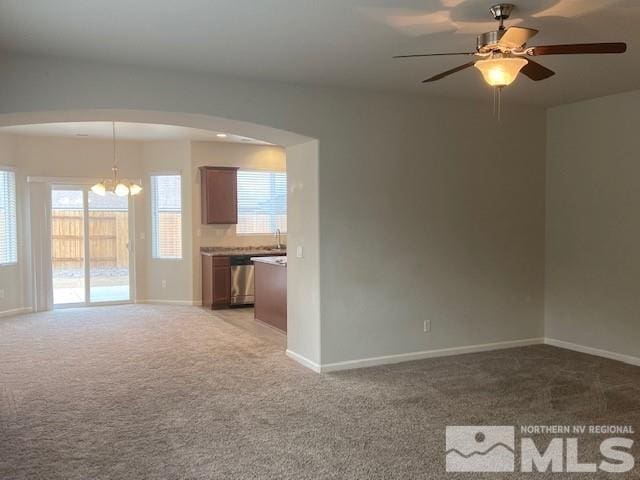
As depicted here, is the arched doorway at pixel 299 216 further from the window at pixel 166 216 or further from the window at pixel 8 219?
the window at pixel 8 219

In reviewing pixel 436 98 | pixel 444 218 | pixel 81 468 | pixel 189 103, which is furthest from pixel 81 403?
pixel 436 98

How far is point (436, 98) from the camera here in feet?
18.9

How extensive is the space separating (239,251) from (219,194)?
0.98 m

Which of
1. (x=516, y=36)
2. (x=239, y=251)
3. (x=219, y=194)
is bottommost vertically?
(x=239, y=251)

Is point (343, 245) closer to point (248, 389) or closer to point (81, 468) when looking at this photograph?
point (248, 389)

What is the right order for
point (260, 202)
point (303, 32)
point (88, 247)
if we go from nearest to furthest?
point (303, 32) → point (88, 247) → point (260, 202)

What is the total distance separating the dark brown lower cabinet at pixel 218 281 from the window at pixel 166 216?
33.3 inches

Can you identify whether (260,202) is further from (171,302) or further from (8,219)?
(8,219)

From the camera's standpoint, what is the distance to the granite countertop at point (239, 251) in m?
8.90

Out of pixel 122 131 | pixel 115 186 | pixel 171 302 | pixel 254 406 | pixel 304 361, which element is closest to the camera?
pixel 254 406

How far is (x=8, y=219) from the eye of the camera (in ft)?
27.4

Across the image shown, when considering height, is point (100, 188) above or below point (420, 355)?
above

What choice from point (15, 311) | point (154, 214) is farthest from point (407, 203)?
point (15, 311)

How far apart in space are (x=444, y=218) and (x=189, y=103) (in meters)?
2.80
